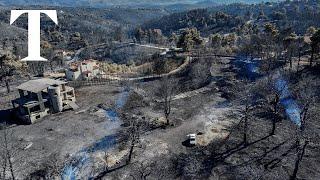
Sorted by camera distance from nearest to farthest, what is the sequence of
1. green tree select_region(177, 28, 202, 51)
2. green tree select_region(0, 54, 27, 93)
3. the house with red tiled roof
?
1. green tree select_region(0, 54, 27, 93)
2. the house with red tiled roof
3. green tree select_region(177, 28, 202, 51)

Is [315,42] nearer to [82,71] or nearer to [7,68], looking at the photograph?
[82,71]

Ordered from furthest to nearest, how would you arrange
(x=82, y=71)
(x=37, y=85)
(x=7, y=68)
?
1. (x=82, y=71)
2. (x=7, y=68)
3. (x=37, y=85)

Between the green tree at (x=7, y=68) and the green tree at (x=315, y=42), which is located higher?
the green tree at (x=315, y=42)

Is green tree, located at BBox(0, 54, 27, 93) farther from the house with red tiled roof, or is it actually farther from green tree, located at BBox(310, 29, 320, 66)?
green tree, located at BBox(310, 29, 320, 66)

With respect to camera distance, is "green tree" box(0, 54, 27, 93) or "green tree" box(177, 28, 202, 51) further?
"green tree" box(177, 28, 202, 51)

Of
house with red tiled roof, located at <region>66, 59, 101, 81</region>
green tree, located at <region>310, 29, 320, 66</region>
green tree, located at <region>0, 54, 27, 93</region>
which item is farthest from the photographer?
house with red tiled roof, located at <region>66, 59, 101, 81</region>

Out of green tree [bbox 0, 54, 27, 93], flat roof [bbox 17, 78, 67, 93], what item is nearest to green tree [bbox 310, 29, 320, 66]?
flat roof [bbox 17, 78, 67, 93]

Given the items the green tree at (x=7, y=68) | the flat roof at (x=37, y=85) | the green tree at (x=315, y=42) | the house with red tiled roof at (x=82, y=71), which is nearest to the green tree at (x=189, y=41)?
the house with red tiled roof at (x=82, y=71)

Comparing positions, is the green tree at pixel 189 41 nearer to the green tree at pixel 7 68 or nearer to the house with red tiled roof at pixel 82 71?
the house with red tiled roof at pixel 82 71

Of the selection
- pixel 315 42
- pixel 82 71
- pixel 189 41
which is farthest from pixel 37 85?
pixel 315 42
